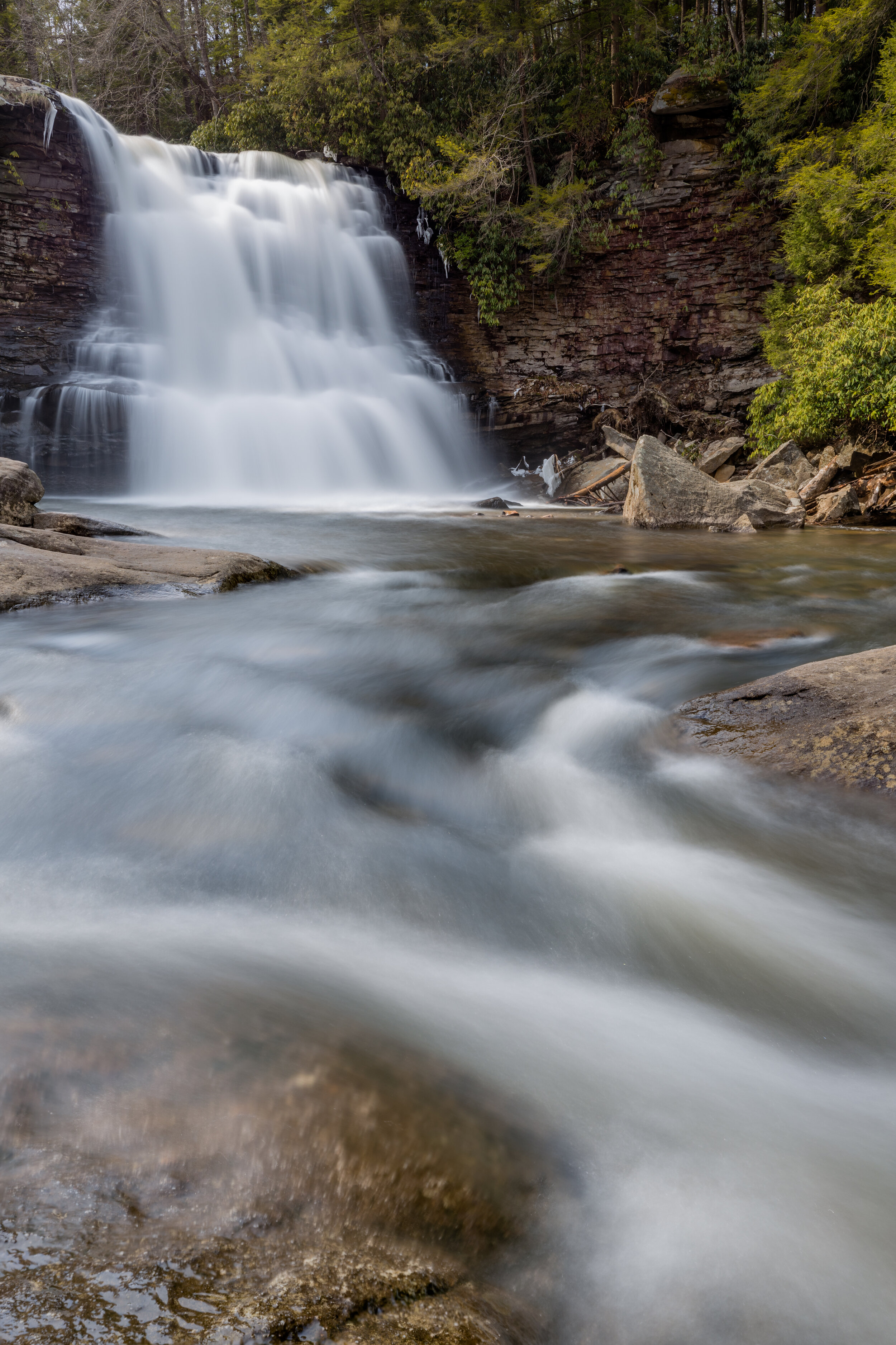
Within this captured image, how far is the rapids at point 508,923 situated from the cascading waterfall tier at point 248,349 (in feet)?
30.0

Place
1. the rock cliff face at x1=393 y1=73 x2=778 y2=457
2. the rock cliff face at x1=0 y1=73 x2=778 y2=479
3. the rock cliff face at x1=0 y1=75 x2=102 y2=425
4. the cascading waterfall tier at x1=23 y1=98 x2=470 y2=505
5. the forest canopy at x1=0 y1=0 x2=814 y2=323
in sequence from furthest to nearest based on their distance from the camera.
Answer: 1. the forest canopy at x1=0 y1=0 x2=814 y2=323
2. the rock cliff face at x1=393 y1=73 x2=778 y2=457
3. the rock cliff face at x1=0 y1=73 x2=778 y2=479
4. the rock cliff face at x1=0 y1=75 x2=102 y2=425
5. the cascading waterfall tier at x1=23 y1=98 x2=470 y2=505

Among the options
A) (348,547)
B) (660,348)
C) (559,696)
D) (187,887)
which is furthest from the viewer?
(660,348)

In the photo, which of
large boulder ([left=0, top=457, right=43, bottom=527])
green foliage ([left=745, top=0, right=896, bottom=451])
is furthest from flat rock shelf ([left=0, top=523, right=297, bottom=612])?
green foliage ([left=745, top=0, right=896, bottom=451])

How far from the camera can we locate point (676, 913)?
214 centimetres

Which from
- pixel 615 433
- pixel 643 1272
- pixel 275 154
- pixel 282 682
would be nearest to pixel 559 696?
pixel 282 682

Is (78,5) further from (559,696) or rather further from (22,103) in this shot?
(559,696)

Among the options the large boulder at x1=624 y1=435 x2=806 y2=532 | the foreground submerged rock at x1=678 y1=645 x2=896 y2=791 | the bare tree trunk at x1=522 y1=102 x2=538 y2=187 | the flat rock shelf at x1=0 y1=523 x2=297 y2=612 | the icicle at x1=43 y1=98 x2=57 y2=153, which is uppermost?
the bare tree trunk at x1=522 y1=102 x2=538 y2=187

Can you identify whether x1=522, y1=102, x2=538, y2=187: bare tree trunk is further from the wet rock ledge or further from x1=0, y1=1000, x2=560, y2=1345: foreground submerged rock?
x1=0, y1=1000, x2=560, y2=1345: foreground submerged rock

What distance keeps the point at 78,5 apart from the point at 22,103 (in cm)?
1412

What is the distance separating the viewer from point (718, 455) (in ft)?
42.2

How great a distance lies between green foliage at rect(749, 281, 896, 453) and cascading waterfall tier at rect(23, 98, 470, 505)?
6159 millimetres

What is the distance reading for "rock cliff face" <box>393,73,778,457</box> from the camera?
15055 millimetres

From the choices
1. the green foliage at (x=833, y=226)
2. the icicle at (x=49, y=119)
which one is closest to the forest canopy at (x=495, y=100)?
the green foliage at (x=833, y=226)

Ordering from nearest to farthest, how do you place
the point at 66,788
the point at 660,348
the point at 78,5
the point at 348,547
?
the point at 66,788 → the point at 348,547 → the point at 660,348 → the point at 78,5
